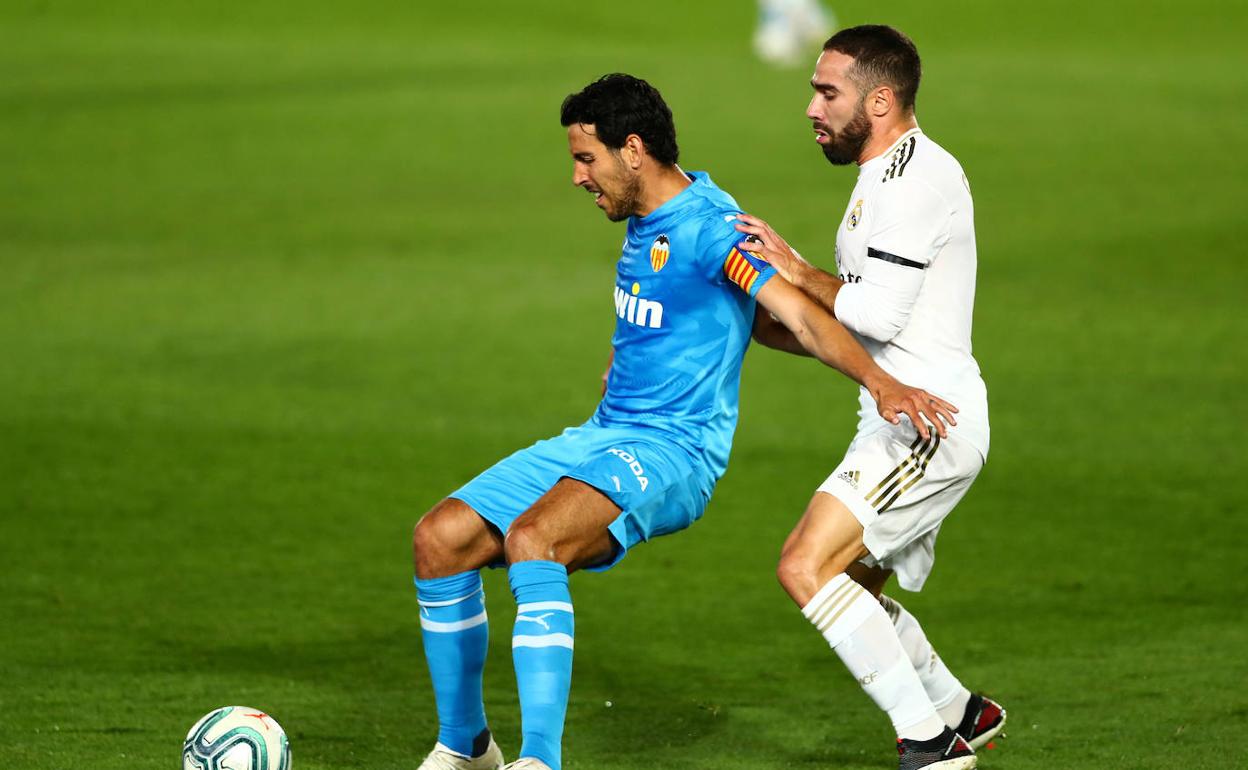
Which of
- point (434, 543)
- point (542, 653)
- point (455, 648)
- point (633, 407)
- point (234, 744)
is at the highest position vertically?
point (633, 407)

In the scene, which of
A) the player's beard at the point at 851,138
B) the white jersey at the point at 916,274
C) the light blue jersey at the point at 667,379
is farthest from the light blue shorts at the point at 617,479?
the player's beard at the point at 851,138

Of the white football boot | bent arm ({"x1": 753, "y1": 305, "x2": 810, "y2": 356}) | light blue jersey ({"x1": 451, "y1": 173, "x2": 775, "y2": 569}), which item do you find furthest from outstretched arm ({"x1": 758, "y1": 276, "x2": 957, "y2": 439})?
the white football boot

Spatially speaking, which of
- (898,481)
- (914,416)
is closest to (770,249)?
(914,416)

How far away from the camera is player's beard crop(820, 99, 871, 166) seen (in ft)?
18.7

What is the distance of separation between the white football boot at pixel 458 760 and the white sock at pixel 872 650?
1.18m

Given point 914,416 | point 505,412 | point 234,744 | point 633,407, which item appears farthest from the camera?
point 505,412

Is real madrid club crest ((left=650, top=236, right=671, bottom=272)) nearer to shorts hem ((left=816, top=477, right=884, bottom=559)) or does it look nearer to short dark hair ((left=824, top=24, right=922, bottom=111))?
short dark hair ((left=824, top=24, right=922, bottom=111))

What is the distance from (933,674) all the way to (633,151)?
2029mm

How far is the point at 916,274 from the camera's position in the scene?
544 centimetres

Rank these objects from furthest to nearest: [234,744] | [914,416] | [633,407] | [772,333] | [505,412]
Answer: [505,412] → [772,333] → [633,407] → [914,416] → [234,744]

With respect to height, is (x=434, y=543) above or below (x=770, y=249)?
below

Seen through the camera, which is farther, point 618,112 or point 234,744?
point 618,112

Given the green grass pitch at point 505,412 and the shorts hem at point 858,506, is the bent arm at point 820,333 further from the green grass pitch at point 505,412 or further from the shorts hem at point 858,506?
the green grass pitch at point 505,412

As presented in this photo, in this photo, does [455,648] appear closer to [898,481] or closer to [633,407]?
[633,407]
